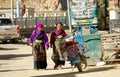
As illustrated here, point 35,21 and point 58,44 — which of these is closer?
point 58,44

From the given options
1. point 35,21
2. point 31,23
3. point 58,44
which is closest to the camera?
point 58,44

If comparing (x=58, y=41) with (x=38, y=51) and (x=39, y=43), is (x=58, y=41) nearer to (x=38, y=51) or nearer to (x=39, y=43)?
(x=39, y=43)

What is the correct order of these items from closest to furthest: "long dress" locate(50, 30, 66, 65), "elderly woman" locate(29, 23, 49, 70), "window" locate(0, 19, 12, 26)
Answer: "long dress" locate(50, 30, 66, 65), "elderly woman" locate(29, 23, 49, 70), "window" locate(0, 19, 12, 26)

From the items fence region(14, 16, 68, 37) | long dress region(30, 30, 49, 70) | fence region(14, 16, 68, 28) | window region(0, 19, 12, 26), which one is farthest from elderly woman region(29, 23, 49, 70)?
fence region(14, 16, 68, 28)

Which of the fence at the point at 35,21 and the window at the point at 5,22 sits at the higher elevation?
the window at the point at 5,22

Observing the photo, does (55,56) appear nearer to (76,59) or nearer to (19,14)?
(76,59)

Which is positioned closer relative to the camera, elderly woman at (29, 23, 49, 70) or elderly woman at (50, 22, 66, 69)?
elderly woman at (50, 22, 66, 69)

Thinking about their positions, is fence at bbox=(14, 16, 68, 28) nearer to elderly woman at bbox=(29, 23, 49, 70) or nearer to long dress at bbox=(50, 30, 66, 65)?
elderly woman at bbox=(29, 23, 49, 70)

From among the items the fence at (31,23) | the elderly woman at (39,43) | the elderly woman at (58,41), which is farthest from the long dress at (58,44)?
the fence at (31,23)

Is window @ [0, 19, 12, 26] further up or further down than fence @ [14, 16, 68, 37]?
further up

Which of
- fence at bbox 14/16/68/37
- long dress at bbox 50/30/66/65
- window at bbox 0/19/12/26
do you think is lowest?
fence at bbox 14/16/68/37

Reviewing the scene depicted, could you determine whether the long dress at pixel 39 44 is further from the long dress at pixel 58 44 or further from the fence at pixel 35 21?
the fence at pixel 35 21

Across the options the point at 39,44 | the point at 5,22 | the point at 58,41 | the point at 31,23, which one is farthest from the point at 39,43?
the point at 31,23

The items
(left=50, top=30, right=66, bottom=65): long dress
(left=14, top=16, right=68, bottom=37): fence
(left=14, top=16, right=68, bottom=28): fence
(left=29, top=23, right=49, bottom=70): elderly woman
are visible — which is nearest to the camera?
(left=50, top=30, right=66, bottom=65): long dress
